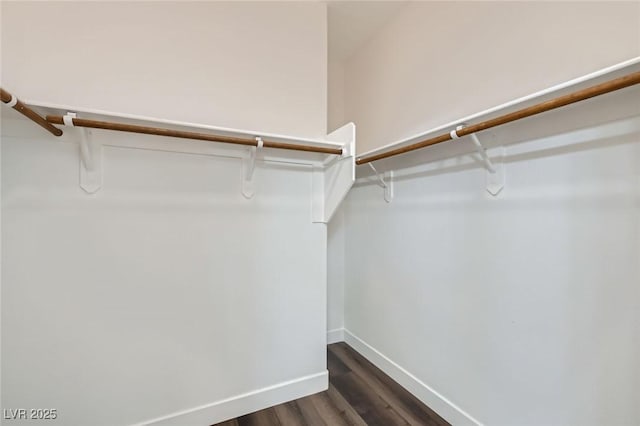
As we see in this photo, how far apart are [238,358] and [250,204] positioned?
88 centimetres

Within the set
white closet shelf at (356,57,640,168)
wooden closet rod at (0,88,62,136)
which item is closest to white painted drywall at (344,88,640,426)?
white closet shelf at (356,57,640,168)

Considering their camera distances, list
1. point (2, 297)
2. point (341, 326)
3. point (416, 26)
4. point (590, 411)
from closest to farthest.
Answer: point (590, 411) → point (2, 297) → point (416, 26) → point (341, 326)

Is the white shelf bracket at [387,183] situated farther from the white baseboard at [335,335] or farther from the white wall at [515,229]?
the white baseboard at [335,335]

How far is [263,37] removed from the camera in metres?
1.66

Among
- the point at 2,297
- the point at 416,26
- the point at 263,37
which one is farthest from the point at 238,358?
the point at 416,26

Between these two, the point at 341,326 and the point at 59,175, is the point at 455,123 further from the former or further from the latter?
the point at 341,326

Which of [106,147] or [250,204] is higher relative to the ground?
[106,147]

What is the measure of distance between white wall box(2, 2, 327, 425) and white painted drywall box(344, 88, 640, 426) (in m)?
0.66

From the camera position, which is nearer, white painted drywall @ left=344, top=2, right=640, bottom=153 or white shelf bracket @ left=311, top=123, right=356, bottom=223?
white painted drywall @ left=344, top=2, right=640, bottom=153

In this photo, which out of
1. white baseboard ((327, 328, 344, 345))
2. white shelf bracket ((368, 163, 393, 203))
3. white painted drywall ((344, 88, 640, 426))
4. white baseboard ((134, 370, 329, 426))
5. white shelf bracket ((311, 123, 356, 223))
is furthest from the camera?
white baseboard ((327, 328, 344, 345))

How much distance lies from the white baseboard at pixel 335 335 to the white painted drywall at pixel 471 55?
1681 millimetres

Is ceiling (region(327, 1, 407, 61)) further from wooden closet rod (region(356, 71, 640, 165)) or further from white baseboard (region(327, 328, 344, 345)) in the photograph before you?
white baseboard (region(327, 328, 344, 345))

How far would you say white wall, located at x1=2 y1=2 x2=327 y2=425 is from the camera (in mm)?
1219

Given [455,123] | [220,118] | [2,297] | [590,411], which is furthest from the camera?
[220,118]
